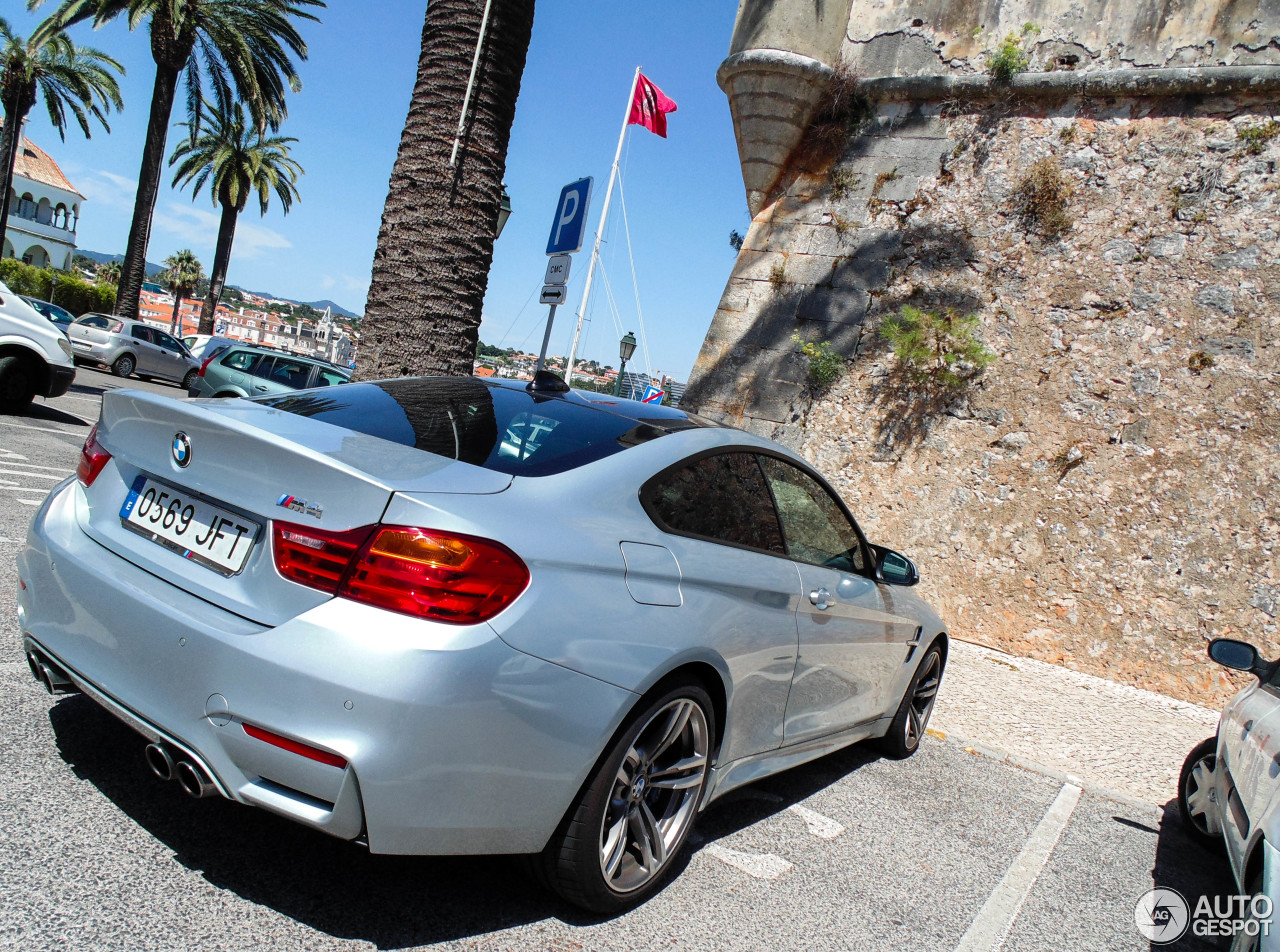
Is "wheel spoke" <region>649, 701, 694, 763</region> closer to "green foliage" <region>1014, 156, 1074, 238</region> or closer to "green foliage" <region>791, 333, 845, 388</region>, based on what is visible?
"green foliage" <region>791, 333, 845, 388</region>

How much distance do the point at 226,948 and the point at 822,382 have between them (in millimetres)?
8119

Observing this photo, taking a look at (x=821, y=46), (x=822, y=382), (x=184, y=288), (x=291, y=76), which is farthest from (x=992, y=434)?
(x=184, y=288)

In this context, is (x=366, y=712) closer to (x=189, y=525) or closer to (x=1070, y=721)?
(x=189, y=525)

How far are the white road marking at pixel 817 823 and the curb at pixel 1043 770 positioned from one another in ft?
5.27

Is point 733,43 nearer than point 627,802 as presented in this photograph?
No

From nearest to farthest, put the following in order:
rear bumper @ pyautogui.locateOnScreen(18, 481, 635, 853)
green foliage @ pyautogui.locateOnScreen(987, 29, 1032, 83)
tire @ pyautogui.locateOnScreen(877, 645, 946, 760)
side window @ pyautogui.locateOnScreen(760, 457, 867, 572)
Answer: rear bumper @ pyautogui.locateOnScreen(18, 481, 635, 853)
side window @ pyautogui.locateOnScreen(760, 457, 867, 572)
tire @ pyautogui.locateOnScreen(877, 645, 946, 760)
green foliage @ pyautogui.locateOnScreen(987, 29, 1032, 83)

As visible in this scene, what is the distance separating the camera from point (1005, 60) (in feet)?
29.4

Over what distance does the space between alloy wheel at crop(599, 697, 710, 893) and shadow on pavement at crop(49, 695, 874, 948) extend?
0.20 meters

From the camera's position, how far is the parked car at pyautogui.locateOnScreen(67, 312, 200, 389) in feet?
71.1

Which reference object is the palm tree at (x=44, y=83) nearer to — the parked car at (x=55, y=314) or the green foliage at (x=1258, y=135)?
the parked car at (x=55, y=314)

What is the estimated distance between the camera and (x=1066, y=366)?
835cm

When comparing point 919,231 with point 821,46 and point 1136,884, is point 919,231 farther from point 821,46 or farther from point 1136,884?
point 1136,884

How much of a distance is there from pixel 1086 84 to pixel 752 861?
330 inches

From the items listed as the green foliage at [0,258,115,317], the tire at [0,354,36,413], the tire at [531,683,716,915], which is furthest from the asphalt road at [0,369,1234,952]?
the green foliage at [0,258,115,317]
